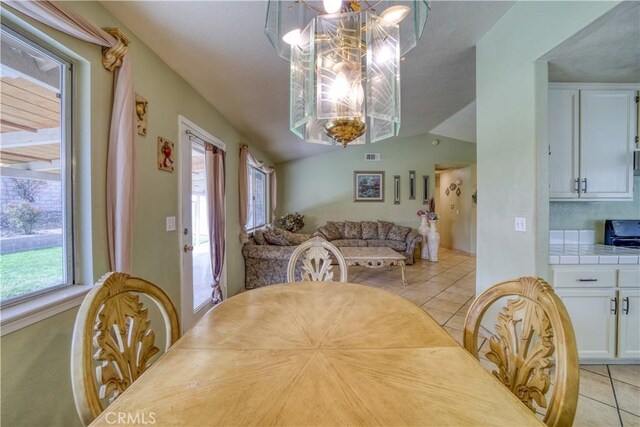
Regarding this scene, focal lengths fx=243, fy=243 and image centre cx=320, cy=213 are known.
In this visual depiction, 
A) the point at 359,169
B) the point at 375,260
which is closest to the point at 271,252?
the point at 375,260

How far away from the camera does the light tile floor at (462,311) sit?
149cm

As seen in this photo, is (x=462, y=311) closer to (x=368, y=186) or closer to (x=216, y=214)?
(x=216, y=214)

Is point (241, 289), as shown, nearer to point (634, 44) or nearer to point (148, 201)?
point (148, 201)

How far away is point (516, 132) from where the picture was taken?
1.94 metres

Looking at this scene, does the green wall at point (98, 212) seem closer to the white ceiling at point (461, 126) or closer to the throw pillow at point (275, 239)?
the throw pillow at point (275, 239)

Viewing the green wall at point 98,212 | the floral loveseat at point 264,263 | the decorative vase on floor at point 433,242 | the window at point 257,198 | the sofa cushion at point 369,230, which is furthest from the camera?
the sofa cushion at point 369,230

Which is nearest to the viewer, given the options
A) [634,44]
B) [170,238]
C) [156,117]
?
[634,44]

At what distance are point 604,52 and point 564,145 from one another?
2.17 feet

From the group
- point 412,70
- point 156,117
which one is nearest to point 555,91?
point 412,70

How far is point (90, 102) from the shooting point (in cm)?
138

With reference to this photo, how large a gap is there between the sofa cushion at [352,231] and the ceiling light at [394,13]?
497cm

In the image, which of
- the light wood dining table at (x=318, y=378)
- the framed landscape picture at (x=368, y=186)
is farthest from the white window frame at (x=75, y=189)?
the framed landscape picture at (x=368, y=186)

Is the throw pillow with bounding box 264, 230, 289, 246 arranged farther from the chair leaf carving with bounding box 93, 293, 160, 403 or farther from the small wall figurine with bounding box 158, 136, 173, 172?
the chair leaf carving with bounding box 93, 293, 160, 403

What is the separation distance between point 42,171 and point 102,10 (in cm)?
102
